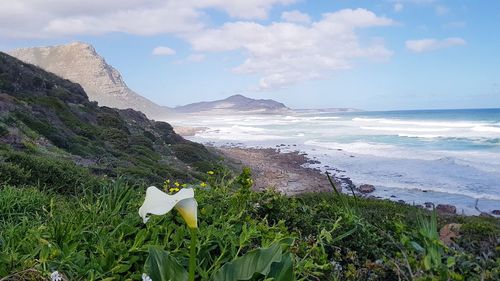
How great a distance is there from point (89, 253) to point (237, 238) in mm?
648

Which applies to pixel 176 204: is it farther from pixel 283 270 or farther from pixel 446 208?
pixel 446 208

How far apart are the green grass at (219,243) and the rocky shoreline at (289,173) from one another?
14454 mm

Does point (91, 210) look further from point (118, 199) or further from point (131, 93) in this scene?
point (131, 93)

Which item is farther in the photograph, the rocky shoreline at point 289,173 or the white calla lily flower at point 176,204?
the rocky shoreline at point 289,173

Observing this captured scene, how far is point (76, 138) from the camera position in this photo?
16.4m

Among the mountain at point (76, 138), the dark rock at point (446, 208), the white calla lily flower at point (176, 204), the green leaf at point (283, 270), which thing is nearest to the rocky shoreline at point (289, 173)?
the dark rock at point (446, 208)

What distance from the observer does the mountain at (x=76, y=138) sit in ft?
37.8

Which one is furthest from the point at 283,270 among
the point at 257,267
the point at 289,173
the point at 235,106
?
the point at 235,106

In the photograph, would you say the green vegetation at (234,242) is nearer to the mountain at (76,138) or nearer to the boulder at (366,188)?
the mountain at (76,138)

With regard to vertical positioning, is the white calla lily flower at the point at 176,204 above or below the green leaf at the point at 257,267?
above

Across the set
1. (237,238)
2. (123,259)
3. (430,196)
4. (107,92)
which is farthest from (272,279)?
(107,92)

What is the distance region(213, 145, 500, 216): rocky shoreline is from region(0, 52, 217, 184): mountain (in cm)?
287

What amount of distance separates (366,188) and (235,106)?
499 feet

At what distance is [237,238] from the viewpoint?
2.15 m
